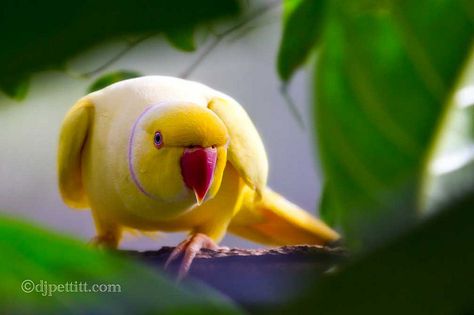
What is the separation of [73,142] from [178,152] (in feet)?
0.46

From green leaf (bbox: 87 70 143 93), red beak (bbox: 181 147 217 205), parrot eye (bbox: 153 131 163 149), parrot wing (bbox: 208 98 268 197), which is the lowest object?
red beak (bbox: 181 147 217 205)

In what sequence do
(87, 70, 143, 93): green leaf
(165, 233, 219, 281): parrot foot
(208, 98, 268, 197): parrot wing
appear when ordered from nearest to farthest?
(165, 233, 219, 281): parrot foot < (208, 98, 268, 197): parrot wing < (87, 70, 143, 93): green leaf

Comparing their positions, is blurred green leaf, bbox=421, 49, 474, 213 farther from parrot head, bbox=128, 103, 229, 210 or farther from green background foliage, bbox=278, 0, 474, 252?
parrot head, bbox=128, 103, 229, 210

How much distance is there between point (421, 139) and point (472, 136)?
27 millimetres

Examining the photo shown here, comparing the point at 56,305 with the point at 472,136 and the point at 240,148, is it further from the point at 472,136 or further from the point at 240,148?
the point at 240,148

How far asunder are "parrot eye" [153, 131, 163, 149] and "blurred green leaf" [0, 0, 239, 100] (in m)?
0.61

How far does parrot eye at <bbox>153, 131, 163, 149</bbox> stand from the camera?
2.28ft

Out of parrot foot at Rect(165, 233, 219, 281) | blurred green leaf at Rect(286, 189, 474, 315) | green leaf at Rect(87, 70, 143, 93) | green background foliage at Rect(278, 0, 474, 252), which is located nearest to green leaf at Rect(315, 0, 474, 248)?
green background foliage at Rect(278, 0, 474, 252)

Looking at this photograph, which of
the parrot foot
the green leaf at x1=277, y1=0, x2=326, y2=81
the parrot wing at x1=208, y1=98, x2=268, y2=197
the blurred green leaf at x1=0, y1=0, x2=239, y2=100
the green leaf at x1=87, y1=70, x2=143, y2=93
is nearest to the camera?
the blurred green leaf at x1=0, y1=0, x2=239, y2=100

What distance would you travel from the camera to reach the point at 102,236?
0.77 meters

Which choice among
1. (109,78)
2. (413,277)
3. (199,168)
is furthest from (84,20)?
(109,78)

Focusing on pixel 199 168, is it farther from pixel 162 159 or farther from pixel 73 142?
pixel 73 142

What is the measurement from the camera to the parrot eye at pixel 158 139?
2.28ft

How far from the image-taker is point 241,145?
714 millimetres
